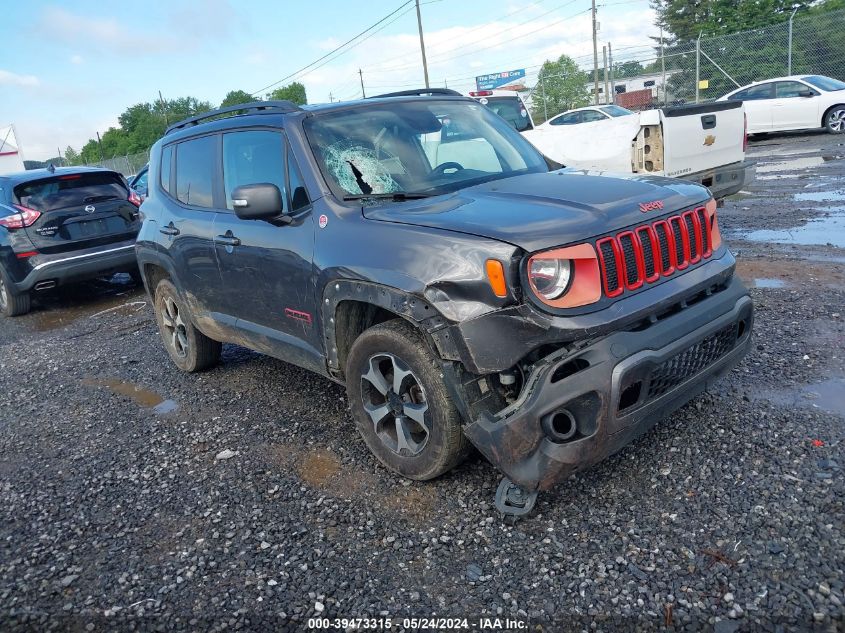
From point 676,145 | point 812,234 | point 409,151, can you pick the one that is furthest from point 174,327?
point 812,234

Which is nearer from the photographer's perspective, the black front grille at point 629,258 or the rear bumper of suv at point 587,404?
the rear bumper of suv at point 587,404

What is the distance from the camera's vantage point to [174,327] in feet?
19.2

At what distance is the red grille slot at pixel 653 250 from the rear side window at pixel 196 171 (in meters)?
2.94

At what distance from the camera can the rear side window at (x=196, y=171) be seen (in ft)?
15.5

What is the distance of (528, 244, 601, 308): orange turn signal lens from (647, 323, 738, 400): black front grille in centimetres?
43

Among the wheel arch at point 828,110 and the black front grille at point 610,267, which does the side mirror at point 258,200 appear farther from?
the wheel arch at point 828,110

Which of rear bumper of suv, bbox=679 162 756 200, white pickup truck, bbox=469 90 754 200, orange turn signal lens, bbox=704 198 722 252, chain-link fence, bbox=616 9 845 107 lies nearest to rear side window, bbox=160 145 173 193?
orange turn signal lens, bbox=704 198 722 252

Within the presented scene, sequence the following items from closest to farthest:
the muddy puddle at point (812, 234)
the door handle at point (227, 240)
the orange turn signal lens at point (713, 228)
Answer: the orange turn signal lens at point (713, 228) < the door handle at point (227, 240) < the muddy puddle at point (812, 234)

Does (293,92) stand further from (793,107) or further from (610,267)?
(610,267)

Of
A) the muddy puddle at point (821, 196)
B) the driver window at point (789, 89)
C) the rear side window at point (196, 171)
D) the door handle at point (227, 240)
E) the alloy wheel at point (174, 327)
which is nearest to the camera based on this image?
the door handle at point (227, 240)

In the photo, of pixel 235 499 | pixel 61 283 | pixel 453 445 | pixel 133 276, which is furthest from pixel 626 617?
pixel 133 276

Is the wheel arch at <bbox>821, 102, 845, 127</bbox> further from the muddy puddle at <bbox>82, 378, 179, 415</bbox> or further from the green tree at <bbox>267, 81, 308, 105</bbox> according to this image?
the green tree at <bbox>267, 81, 308, 105</bbox>

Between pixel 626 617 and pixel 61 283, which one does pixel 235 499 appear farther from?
pixel 61 283

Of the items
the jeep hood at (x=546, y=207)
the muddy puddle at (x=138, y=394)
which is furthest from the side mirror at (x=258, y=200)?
the muddy puddle at (x=138, y=394)
